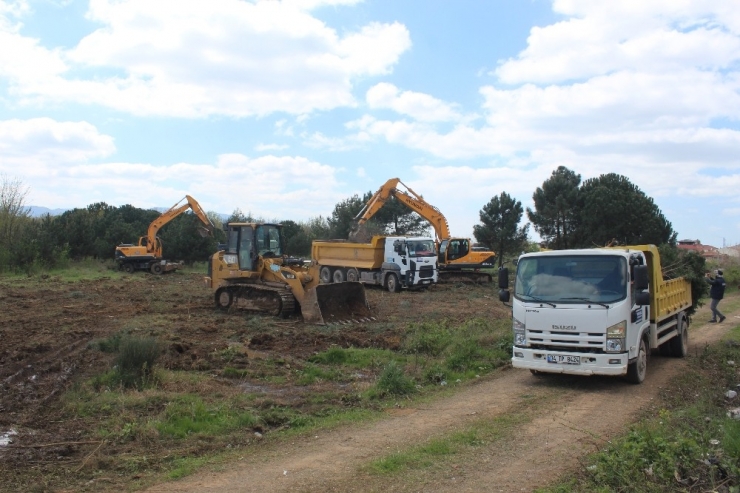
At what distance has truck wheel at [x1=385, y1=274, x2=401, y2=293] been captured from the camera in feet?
87.1

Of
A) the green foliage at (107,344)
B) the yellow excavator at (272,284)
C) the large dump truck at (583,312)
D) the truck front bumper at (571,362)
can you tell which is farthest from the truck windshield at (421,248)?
the truck front bumper at (571,362)

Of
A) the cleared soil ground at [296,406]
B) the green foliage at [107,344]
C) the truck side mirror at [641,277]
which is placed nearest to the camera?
the cleared soil ground at [296,406]

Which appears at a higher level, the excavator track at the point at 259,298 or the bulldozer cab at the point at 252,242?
the bulldozer cab at the point at 252,242

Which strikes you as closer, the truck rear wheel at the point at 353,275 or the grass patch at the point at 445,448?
the grass patch at the point at 445,448

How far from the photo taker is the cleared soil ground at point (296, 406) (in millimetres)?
5719

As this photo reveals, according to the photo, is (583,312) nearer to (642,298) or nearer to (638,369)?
(642,298)

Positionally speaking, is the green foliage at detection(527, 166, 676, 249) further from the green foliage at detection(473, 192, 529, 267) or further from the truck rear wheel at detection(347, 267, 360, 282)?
the truck rear wheel at detection(347, 267, 360, 282)

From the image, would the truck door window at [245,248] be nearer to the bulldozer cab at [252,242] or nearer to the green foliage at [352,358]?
the bulldozer cab at [252,242]

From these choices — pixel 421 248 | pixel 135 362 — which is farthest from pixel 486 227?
pixel 135 362

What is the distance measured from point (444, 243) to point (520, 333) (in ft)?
→ 72.2

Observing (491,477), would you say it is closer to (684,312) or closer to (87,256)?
(684,312)

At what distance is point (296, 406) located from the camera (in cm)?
839

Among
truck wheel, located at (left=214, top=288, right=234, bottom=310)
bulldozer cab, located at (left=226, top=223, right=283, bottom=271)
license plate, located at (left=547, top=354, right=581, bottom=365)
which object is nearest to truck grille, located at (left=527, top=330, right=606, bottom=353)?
license plate, located at (left=547, top=354, right=581, bottom=365)

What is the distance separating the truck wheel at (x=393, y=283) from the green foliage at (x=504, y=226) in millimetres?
19898
